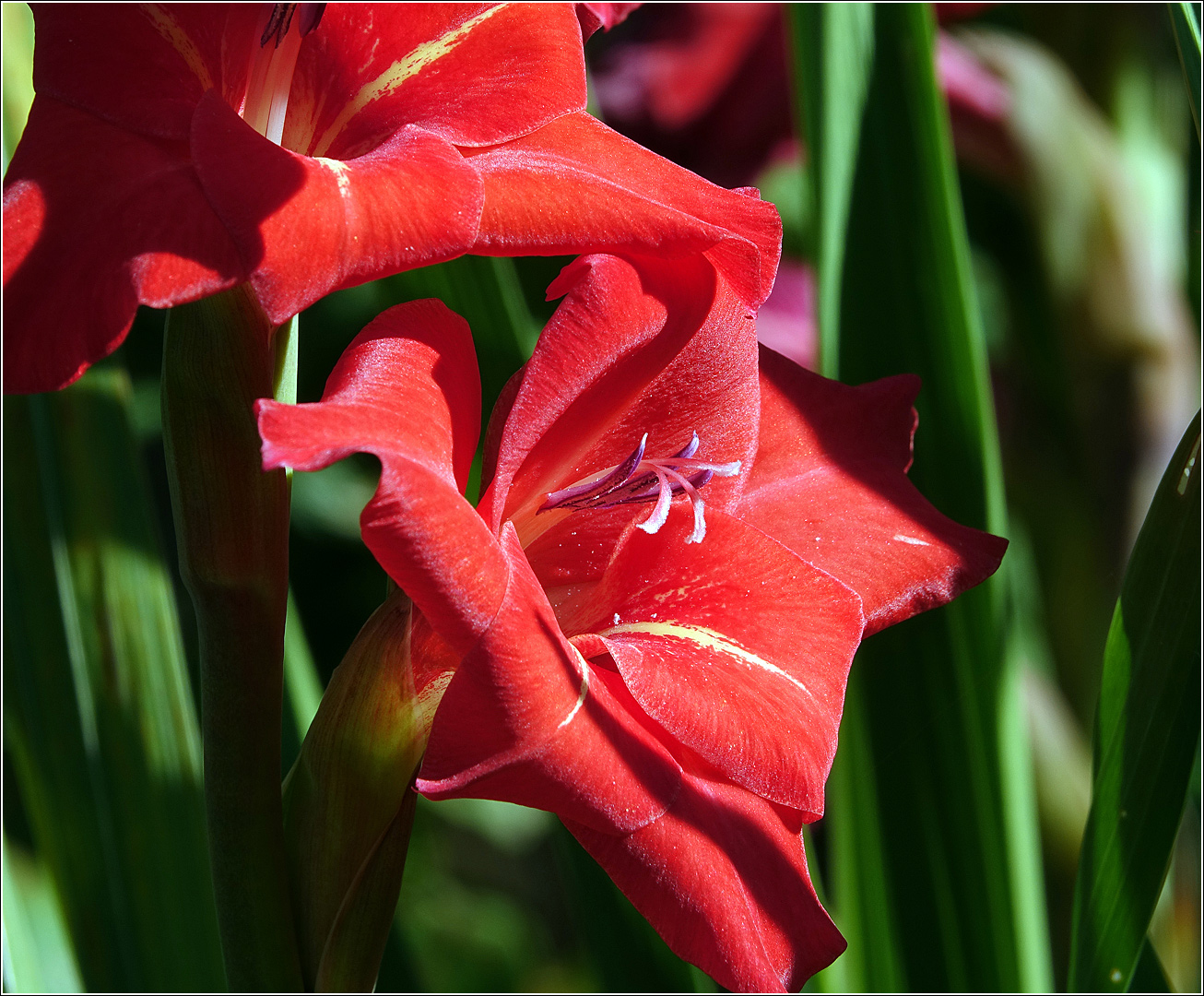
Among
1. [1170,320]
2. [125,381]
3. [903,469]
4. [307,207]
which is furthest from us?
[1170,320]

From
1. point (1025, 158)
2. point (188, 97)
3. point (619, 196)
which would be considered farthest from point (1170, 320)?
point (188, 97)

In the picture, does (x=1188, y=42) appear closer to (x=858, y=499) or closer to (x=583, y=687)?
(x=858, y=499)

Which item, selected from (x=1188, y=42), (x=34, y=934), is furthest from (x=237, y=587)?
(x=1188, y=42)

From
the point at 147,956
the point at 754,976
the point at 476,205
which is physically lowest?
the point at 147,956

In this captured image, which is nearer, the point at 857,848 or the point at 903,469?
the point at 903,469

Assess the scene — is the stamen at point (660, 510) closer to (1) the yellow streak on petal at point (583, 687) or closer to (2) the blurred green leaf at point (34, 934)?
(1) the yellow streak on petal at point (583, 687)

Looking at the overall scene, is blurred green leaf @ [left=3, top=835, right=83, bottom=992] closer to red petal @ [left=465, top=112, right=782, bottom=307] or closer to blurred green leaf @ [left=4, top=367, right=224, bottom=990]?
blurred green leaf @ [left=4, top=367, right=224, bottom=990]

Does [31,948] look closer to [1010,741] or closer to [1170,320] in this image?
[1010,741]
